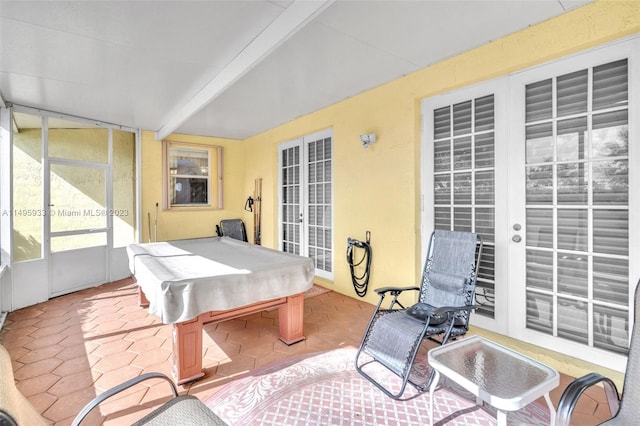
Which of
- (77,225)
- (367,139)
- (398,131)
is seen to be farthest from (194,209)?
(398,131)

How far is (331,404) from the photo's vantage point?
2082 millimetres

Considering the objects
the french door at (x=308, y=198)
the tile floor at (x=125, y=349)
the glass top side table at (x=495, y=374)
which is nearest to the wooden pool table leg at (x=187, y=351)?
the tile floor at (x=125, y=349)

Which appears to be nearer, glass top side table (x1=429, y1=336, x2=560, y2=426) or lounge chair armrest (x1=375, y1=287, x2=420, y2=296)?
glass top side table (x1=429, y1=336, x2=560, y2=426)

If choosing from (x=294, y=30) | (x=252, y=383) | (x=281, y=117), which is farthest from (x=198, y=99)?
(x=252, y=383)

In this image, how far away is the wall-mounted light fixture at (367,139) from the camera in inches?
153

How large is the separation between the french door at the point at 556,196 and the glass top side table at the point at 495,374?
1.03 m

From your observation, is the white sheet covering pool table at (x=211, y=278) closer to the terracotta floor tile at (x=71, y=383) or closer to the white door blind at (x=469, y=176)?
the terracotta floor tile at (x=71, y=383)

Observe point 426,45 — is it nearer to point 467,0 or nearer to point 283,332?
point 467,0

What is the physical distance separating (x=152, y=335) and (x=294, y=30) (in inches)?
129

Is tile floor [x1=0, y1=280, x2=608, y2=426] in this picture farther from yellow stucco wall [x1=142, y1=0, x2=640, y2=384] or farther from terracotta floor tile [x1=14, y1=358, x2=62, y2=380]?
yellow stucco wall [x1=142, y1=0, x2=640, y2=384]

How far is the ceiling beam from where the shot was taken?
212cm

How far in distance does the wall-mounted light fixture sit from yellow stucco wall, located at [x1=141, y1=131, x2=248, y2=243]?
382 cm

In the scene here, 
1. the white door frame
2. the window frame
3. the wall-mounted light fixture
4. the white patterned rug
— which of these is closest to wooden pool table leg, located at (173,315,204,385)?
the white patterned rug

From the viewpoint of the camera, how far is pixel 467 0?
224 centimetres
